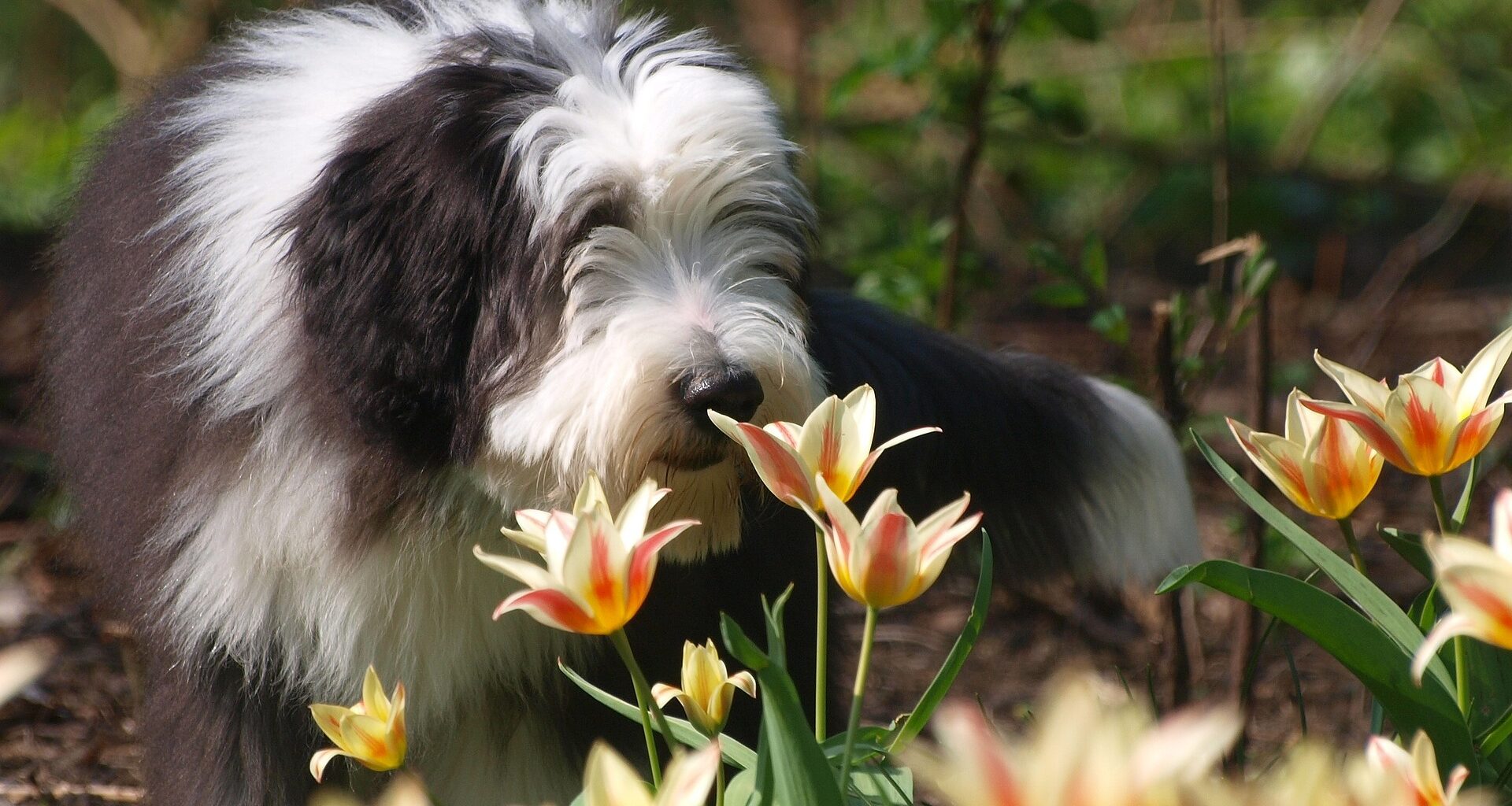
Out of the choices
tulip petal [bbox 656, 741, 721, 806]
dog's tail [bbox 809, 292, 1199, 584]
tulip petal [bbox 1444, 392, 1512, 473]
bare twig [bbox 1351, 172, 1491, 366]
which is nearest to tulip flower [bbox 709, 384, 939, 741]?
tulip petal [bbox 656, 741, 721, 806]

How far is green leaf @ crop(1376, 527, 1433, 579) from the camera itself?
145 cm

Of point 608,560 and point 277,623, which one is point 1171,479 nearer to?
point 277,623

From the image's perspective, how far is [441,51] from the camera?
200cm

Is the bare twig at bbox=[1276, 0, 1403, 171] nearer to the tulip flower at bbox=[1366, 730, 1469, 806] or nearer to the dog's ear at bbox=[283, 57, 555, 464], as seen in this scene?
the dog's ear at bbox=[283, 57, 555, 464]

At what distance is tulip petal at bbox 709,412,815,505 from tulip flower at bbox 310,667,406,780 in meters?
0.37

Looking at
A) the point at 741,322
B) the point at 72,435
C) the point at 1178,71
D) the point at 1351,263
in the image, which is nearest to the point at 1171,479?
the point at 741,322

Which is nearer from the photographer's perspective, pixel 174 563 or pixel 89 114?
pixel 174 563

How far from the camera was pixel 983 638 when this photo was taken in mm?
3553

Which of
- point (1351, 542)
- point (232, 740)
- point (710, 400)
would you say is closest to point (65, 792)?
point (232, 740)

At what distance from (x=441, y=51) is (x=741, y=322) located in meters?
0.61

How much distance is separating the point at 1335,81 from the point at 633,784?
4.56 m

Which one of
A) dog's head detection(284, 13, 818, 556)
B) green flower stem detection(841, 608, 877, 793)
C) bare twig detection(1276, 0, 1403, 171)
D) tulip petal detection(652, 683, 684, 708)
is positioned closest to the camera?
green flower stem detection(841, 608, 877, 793)

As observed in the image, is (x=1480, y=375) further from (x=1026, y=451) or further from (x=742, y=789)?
(x=1026, y=451)

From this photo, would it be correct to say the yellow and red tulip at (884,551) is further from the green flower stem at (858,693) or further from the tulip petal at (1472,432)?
the tulip petal at (1472,432)
